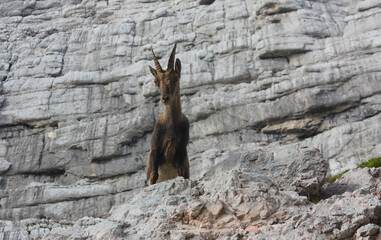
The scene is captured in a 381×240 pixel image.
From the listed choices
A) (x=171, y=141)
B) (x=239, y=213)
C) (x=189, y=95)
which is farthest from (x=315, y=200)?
(x=189, y=95)

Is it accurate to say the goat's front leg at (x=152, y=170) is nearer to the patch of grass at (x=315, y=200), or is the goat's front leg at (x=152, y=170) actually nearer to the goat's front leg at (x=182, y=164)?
the goat's front leg at (x=182, y=164)

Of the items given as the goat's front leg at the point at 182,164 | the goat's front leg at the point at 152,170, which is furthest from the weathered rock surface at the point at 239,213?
Result: the goat's front leg at the point at 182,164

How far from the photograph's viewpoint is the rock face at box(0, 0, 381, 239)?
19047mm

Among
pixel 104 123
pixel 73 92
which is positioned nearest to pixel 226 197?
pixel 104 123

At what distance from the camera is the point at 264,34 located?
2180 centimetres

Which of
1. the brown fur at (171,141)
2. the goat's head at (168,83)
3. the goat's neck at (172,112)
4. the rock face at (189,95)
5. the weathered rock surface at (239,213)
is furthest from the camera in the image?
the rock face at (189,95)

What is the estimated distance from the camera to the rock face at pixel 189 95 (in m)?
19.0

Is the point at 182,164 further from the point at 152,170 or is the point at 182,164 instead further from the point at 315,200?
the point at 315,200

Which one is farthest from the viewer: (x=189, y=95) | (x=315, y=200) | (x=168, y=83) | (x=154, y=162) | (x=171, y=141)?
(x=189, y=95)

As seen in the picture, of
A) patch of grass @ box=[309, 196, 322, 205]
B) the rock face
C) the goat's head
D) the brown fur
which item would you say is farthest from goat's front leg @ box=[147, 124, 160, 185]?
the rock face

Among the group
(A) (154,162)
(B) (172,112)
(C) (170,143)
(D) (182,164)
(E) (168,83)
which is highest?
(E) (168,83)

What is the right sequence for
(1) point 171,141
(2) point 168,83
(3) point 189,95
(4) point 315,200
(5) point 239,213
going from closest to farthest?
1. (5) point 239,213
2. (4) point 315,200
3. (2) point 168,83
4. (1) point 171,141
5. (3) point 189,95

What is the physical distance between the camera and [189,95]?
21.2 m

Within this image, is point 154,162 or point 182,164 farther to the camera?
point 182,164
